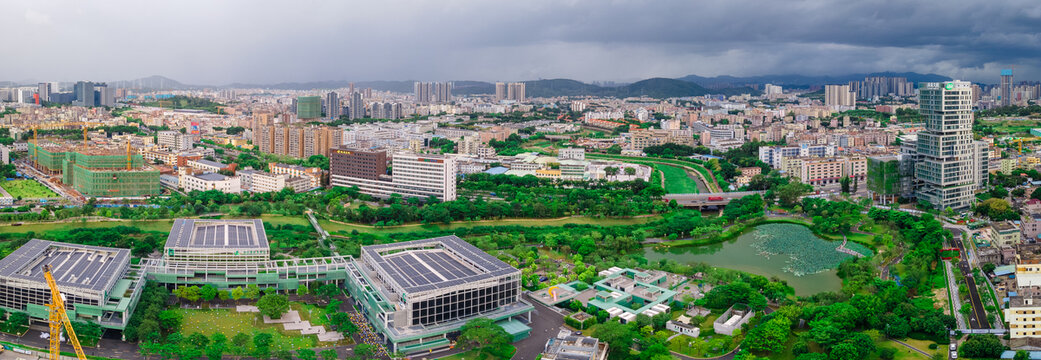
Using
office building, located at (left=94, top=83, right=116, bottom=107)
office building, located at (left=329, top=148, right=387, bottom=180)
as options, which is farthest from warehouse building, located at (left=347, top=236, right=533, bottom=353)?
office building, located at (left=94, top=83, right=116, bottom=107)

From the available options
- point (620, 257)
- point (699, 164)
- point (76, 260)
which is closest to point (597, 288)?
point (620, 257)

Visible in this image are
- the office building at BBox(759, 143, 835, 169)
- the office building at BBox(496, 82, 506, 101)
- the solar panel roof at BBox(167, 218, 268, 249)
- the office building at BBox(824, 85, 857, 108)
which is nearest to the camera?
the solar panel roof at BBox(167, 218, 268, 249)

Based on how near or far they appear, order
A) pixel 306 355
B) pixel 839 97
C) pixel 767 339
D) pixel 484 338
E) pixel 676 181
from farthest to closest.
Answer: pixel 839 97 < pixel 676 181 < pixel 767 339 < pixel 484 338 < pixel 306 355

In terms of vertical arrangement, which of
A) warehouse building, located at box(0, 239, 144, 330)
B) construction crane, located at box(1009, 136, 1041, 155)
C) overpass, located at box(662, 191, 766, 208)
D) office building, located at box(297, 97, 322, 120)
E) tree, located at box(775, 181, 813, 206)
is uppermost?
office building, located at box(297, 97, 322, 120)

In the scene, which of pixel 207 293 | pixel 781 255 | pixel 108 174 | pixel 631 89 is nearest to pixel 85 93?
pixel 108 174

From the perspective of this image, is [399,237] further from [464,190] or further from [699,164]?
[699,164]

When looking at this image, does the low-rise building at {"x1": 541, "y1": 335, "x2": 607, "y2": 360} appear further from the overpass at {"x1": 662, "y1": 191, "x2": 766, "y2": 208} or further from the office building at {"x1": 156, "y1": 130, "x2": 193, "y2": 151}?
the office building at {"x1": 156, "y1": 130, "x2": 193, "y2": 151}

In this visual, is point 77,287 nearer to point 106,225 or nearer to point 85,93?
point 106,225
